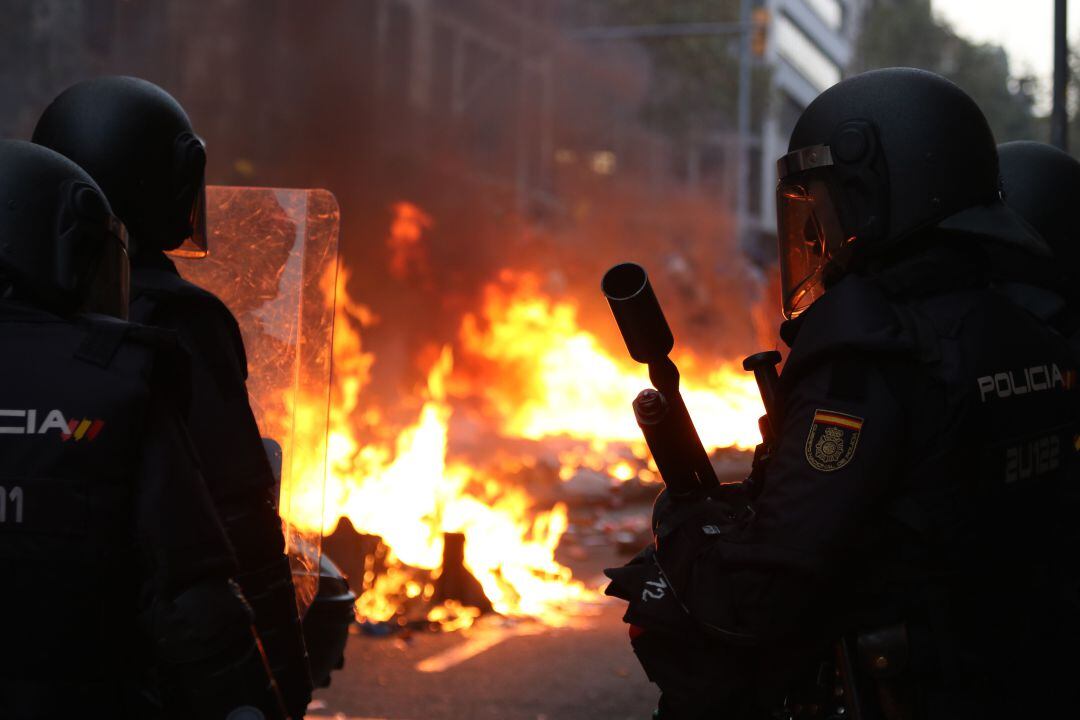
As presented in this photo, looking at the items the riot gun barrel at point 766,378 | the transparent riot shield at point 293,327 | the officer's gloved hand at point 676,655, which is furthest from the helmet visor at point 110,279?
the riot gun barrel at point 766,378

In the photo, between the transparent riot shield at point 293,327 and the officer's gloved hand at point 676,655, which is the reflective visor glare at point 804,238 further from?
the transparent riot shield at point 293,327

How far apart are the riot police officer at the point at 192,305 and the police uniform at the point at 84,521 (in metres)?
0.52

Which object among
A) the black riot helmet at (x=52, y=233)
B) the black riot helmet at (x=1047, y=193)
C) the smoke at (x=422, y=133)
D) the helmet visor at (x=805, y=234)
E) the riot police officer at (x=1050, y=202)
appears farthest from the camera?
the smoke at (x=422, y=133)

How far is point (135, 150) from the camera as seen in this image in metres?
2.73

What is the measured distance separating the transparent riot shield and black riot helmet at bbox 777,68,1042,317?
130 cm

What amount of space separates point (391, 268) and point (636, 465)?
5987 mm

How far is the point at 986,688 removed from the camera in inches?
80.9

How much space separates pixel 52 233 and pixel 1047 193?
2.81 m

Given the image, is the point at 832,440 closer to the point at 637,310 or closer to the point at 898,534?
the point at 898,534

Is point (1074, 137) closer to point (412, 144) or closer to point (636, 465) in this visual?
point (412, 144)

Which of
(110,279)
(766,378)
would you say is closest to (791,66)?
(766,378)

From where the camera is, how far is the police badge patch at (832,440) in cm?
198

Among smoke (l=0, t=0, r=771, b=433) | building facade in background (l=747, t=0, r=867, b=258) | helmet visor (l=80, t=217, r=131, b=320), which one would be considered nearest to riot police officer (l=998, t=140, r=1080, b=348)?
helmet visor (l=80, t=217, r=131, b=320)

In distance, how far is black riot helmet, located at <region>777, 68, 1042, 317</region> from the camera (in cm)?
226
